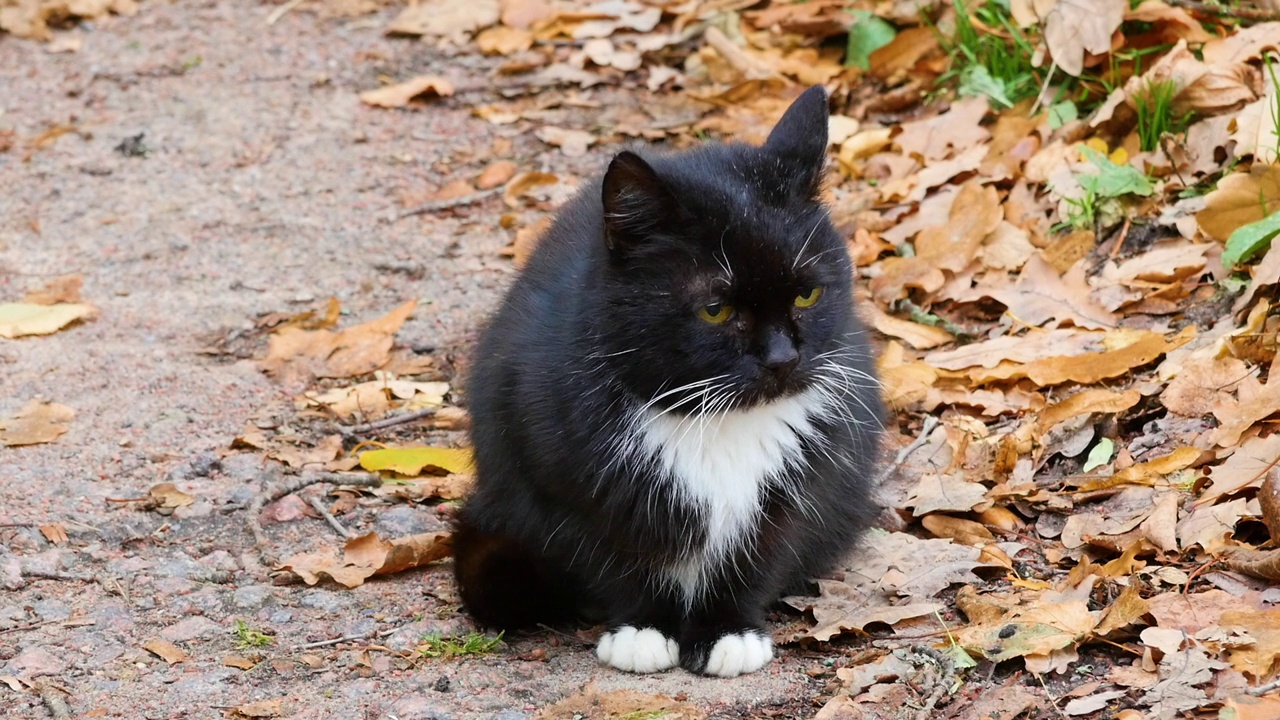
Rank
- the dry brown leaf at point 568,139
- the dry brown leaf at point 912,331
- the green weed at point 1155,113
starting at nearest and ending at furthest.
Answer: the dry brown leaf at point 912,331 < the green weed at point 1155,113 < the dry brown leaf at point 568,139

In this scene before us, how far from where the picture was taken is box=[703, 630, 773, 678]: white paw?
3416 millimetres

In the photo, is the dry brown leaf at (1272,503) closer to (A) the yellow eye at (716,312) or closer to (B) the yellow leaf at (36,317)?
(A) the yellow eye at (716,312)

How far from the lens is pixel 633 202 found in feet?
10.2

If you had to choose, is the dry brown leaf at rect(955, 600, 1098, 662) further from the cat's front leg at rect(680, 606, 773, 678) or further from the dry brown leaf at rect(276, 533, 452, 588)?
the dry brown leaf at rect(276, 533, 452, 588)

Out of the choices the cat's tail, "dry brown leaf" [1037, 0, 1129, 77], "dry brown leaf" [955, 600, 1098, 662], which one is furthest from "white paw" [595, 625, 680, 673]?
"dry brown leaf" [1037, 0, 1129, 77]

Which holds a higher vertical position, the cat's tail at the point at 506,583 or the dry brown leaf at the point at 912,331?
the cat's tail at the point at 506,583

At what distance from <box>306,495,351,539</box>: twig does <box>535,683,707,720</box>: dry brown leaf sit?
1139mm

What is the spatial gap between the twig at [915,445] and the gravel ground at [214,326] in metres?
0.92

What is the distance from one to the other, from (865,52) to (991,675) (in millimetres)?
4259

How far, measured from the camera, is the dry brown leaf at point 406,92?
7367 millimetres

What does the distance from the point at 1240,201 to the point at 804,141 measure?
1.86 meters

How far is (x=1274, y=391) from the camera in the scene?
3.72m

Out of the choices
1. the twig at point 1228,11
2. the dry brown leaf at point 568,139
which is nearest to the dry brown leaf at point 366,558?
the dry brown leaf at point 568,139

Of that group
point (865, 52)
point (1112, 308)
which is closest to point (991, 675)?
point (1112, 308)
